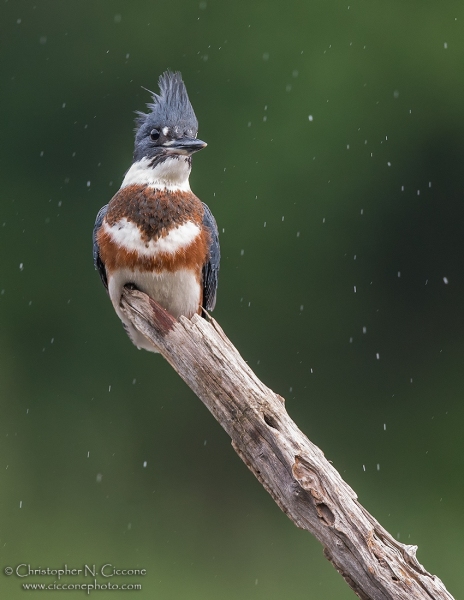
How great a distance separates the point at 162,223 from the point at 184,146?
24 cm

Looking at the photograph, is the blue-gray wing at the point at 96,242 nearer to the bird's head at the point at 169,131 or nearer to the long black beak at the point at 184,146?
the bird's head at the point at 169,131

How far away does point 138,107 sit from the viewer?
5.71m

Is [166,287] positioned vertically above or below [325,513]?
above

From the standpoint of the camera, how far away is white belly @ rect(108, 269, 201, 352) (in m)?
2.66

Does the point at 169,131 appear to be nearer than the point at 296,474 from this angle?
No

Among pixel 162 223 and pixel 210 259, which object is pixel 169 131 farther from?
pixel 210 259

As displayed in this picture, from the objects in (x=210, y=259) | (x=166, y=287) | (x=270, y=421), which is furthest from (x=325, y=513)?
(x=210, y=259)

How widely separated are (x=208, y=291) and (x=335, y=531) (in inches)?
46.5

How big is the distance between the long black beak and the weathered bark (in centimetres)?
58

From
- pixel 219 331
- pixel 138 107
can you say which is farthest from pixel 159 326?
pixel 138 107

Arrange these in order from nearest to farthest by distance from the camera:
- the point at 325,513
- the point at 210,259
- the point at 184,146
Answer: the point at 325,513, the point at 184,146, the point at 210,259

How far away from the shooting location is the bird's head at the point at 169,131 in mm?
2664

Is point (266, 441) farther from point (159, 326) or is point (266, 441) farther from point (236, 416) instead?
point (159, 326)

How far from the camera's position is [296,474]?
6.49ft
